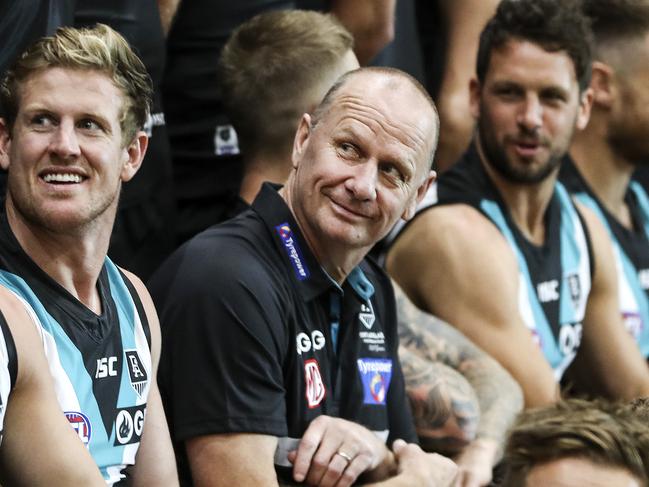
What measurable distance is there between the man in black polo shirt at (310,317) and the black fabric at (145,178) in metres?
0.65

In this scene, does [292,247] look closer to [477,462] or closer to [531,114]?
[477,462]

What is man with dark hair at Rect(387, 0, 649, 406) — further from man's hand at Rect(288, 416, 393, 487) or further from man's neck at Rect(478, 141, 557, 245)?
man's hand at Rect(288, 416, 393, 487)

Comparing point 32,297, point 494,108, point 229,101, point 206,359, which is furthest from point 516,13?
point 32,297

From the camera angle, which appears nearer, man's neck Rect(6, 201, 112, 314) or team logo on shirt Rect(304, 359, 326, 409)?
man's neck Rect(6, 201, 112, 314)

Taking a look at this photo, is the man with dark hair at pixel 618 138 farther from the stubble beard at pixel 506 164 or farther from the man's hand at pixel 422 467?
the man's hand at pixel 422 467

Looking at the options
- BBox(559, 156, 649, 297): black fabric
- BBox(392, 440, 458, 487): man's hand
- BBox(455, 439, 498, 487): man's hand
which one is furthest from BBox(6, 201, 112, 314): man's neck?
BBox(559, 156, 649, 297): black fabric

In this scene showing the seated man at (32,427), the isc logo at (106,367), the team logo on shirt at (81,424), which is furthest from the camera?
the isc logo at (106,367)

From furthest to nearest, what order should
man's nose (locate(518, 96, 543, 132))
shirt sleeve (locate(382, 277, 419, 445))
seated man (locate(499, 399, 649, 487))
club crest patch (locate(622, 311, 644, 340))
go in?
club crest patch (locate(622, 311, 644, 340)) < man's nose (locate(518, 96, 543, 132)) < shirt sleeve (locate(382, 277, 419, 445)) < seated man (locate(499, 399, 649, 487))

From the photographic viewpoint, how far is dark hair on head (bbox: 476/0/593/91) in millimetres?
5137

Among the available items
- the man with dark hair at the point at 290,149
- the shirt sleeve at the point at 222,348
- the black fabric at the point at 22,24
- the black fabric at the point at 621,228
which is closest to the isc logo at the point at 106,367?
the shirt sleeve at the point at 222,348

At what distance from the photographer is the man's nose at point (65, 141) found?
10.7ft

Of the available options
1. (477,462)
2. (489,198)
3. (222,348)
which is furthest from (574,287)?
(222,348)

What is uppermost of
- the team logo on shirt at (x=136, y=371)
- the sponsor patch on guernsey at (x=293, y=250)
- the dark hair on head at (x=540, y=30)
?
the dark hair on head at (x=540, y=30)

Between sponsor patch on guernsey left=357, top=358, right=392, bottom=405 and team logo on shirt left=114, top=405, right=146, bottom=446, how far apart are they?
0.70 meters
